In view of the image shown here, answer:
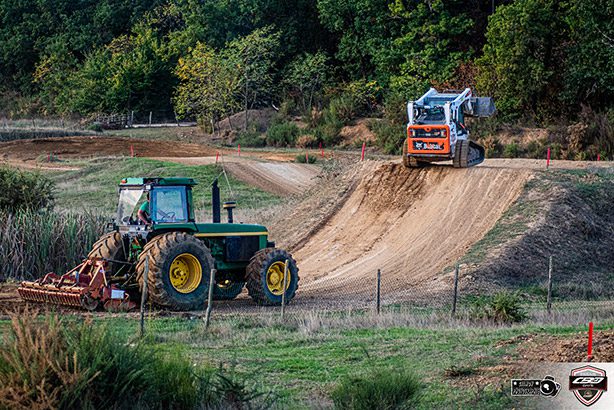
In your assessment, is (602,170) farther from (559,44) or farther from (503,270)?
(559,44)

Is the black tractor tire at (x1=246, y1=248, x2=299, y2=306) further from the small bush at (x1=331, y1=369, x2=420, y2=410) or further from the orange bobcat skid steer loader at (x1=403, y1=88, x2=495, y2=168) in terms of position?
the orange bobcat skid steer loader at (x1=403, y1=88, x2=495, y2=168)

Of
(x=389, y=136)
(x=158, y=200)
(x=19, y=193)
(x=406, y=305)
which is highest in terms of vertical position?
(x=389, y=136)

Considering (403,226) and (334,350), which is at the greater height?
(403,226)

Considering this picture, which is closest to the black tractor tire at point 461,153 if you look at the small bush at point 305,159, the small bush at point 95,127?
the small bush at point 305,159

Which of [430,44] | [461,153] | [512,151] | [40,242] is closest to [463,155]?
[461,153]

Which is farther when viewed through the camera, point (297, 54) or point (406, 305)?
point (297, 54)

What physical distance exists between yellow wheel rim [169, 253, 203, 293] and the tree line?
32105 mm

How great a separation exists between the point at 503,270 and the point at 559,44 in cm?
2726

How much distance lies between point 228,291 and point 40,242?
547cm

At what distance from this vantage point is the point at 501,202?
31.3 meters

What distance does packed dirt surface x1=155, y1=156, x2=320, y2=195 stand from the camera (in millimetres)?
A: 45059

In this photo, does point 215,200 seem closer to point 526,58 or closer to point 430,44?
point 526,58

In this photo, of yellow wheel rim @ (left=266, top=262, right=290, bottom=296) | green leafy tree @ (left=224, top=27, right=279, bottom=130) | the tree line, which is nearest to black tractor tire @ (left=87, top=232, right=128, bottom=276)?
yellow wheel rim @ (left=266, top=262, right=290, bottom=296)

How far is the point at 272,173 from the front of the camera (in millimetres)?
46906
